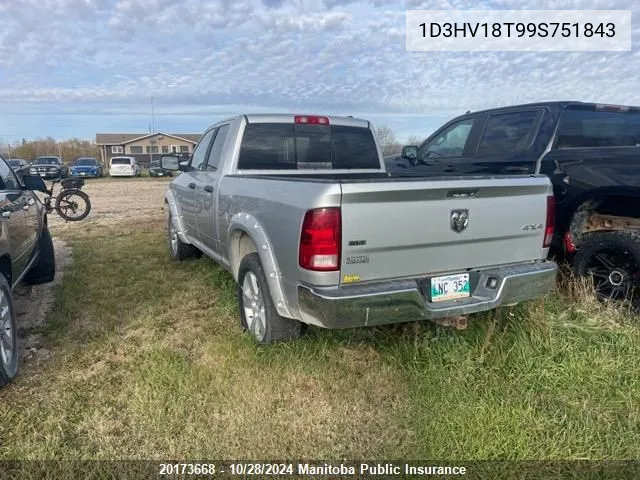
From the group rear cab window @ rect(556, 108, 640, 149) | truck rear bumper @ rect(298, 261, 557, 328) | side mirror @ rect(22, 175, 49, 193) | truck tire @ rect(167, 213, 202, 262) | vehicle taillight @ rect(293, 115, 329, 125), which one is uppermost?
vehicle taillight @ rect(293, 115, 329, 125)

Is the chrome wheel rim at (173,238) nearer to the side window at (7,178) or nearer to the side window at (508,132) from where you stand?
the side window at (7,178)

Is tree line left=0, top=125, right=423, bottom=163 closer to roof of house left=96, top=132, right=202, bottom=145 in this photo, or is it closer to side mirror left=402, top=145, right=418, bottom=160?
roof of house left=96, top=132, right=202, bottom=145

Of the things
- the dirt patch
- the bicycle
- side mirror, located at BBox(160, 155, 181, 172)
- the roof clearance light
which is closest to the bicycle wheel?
the bicycle

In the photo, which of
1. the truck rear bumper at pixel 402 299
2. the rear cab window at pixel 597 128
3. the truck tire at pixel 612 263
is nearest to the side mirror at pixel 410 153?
the rear cab window at pixel 597 128

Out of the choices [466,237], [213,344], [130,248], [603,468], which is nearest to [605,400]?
[603,468]

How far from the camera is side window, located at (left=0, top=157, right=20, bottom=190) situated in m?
4.33

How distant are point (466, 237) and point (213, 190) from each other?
249 centimetres

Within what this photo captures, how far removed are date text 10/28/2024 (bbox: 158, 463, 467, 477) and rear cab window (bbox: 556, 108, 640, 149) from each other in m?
3.72

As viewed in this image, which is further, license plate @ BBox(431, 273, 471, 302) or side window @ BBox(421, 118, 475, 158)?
side window @ BBox(421, 118, 475, 158)

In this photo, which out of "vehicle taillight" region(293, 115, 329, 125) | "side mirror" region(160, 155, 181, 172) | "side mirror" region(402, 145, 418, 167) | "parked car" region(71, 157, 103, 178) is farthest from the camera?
"parked car" region(71, 157, 103, 178)

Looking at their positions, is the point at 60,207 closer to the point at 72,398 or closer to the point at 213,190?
the point at 213,190

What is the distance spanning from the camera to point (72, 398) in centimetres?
311

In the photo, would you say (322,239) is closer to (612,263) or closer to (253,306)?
(253,306)

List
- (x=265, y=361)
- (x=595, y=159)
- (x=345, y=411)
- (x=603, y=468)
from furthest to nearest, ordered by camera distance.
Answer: (x=595, y=159) < (x=265, y=361) < (x=345, y=411) < (x=603, y=468)
